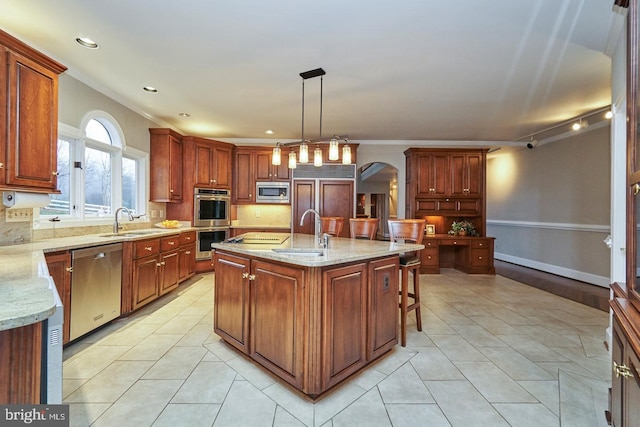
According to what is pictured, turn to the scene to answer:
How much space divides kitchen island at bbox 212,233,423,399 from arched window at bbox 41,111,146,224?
83.7 inches

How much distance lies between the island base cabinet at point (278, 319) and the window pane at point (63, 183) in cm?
249

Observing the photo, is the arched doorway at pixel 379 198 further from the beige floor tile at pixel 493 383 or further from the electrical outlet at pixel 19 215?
the electrical outlet at pixel 19 215

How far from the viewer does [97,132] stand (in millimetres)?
3549

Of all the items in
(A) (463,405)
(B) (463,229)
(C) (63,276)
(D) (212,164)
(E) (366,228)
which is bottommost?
(A) (463,405)

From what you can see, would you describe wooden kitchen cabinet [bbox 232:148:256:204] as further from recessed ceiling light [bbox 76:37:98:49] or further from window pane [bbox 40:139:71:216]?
recessed ceiling light [bbox 76:37:98:49]

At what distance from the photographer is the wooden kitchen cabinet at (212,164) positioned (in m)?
4.95

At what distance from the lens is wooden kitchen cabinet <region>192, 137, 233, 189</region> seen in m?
4.95

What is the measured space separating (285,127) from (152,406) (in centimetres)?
427

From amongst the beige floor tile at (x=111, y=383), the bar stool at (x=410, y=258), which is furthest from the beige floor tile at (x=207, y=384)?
the bar stool at (x=410, y=258)

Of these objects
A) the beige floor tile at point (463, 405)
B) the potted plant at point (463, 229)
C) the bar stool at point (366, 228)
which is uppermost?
the bar stool at point (366, 228)

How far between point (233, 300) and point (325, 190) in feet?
11.3

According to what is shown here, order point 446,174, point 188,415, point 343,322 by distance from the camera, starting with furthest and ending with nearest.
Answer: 1. point 446,174
2. point 343,322
3. point 188,415

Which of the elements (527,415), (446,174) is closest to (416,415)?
(527,415)

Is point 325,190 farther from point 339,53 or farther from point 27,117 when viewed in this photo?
point 27,117
